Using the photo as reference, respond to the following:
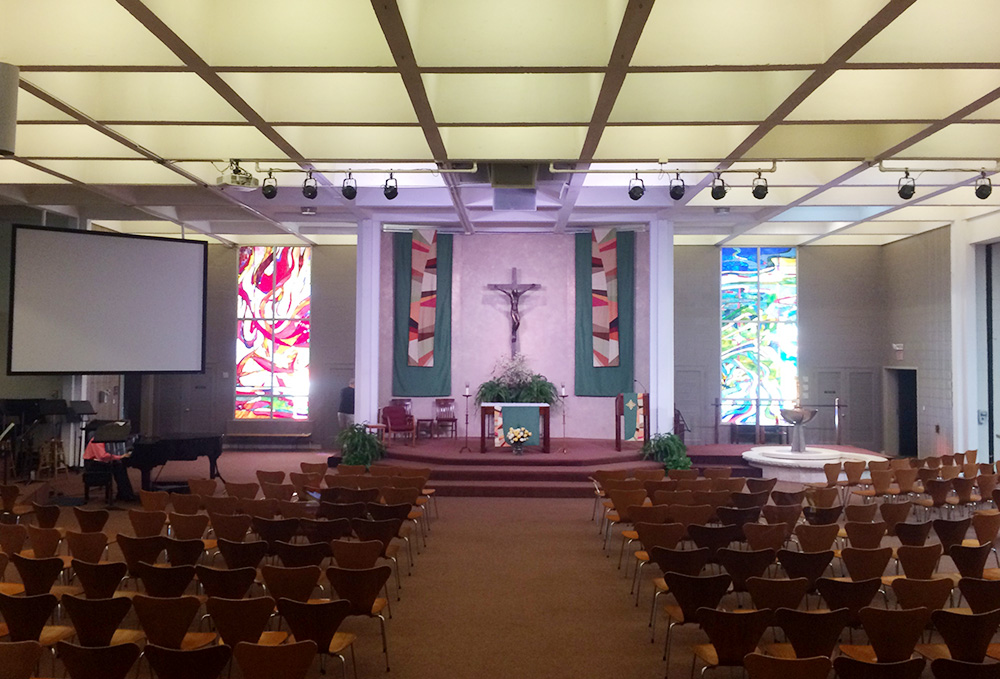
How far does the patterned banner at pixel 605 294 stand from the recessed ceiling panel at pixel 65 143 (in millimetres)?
8661

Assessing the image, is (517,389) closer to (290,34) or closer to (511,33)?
(511,33)

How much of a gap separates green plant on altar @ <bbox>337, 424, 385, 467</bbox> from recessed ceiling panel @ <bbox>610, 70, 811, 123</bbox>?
791cm

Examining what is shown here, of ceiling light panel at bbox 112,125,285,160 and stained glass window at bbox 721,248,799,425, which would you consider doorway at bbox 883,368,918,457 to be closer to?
stained glass window at bbox 721,248,799,425

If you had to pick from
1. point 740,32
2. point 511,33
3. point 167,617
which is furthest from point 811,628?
point 511,33

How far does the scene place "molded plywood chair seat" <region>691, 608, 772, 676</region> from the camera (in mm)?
4238

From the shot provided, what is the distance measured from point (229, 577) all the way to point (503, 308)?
11.0 metres

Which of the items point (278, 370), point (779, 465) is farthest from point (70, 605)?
point (278, 370)

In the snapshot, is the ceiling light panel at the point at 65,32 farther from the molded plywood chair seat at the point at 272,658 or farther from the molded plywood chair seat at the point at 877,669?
the molded plywood chair seat at the point at 877,669

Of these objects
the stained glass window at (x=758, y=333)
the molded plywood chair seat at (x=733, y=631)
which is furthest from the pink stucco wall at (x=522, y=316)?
the molded plywood chair seat at (x=733, y=631)

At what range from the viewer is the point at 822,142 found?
29.7 feet

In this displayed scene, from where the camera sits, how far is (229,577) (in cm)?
498

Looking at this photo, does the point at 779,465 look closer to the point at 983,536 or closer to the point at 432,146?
the point at 983,536

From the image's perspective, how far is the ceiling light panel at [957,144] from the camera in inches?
345

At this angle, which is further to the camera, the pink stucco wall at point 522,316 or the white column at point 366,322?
the pink stucco wall at point 522,316
